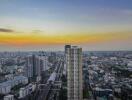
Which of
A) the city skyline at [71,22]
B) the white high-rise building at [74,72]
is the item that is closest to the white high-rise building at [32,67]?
the city skyline at [71,22]

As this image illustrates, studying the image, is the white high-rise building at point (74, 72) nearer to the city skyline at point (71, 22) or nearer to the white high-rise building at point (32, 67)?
the city skyline at point (71, 22)

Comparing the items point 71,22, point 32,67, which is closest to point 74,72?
point 71,22

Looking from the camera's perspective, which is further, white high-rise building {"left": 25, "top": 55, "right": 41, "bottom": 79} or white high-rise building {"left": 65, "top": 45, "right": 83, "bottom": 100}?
white high-rise building {"left": 25, "top": 55, "right": 41, "bottom": 79}

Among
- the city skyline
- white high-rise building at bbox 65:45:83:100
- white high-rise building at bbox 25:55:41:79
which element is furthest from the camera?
white high-rise building at bbox 25:55:41:79

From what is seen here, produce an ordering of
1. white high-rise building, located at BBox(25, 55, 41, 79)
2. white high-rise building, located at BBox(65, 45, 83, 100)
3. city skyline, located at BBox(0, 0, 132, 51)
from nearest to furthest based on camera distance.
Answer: white high-rise building, located at BBox(65, 45, 83, 100) → city skyline, located at BBox(0, 0, 132, 51) → white high-rise building, located at BBox(25, 55, 41, 79)

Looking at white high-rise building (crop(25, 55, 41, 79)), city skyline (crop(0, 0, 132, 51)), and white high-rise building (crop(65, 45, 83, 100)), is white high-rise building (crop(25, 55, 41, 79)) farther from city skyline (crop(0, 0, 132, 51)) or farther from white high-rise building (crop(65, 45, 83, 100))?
white high-rise building (crop(65, 45, 83, 100))

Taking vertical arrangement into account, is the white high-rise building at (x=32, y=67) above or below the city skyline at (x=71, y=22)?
below

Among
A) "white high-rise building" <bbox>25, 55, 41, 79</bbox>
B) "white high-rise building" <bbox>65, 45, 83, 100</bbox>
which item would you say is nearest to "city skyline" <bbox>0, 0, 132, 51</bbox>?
"white high-rise building" <bbox>65, 45, 83, 100</bbox>
